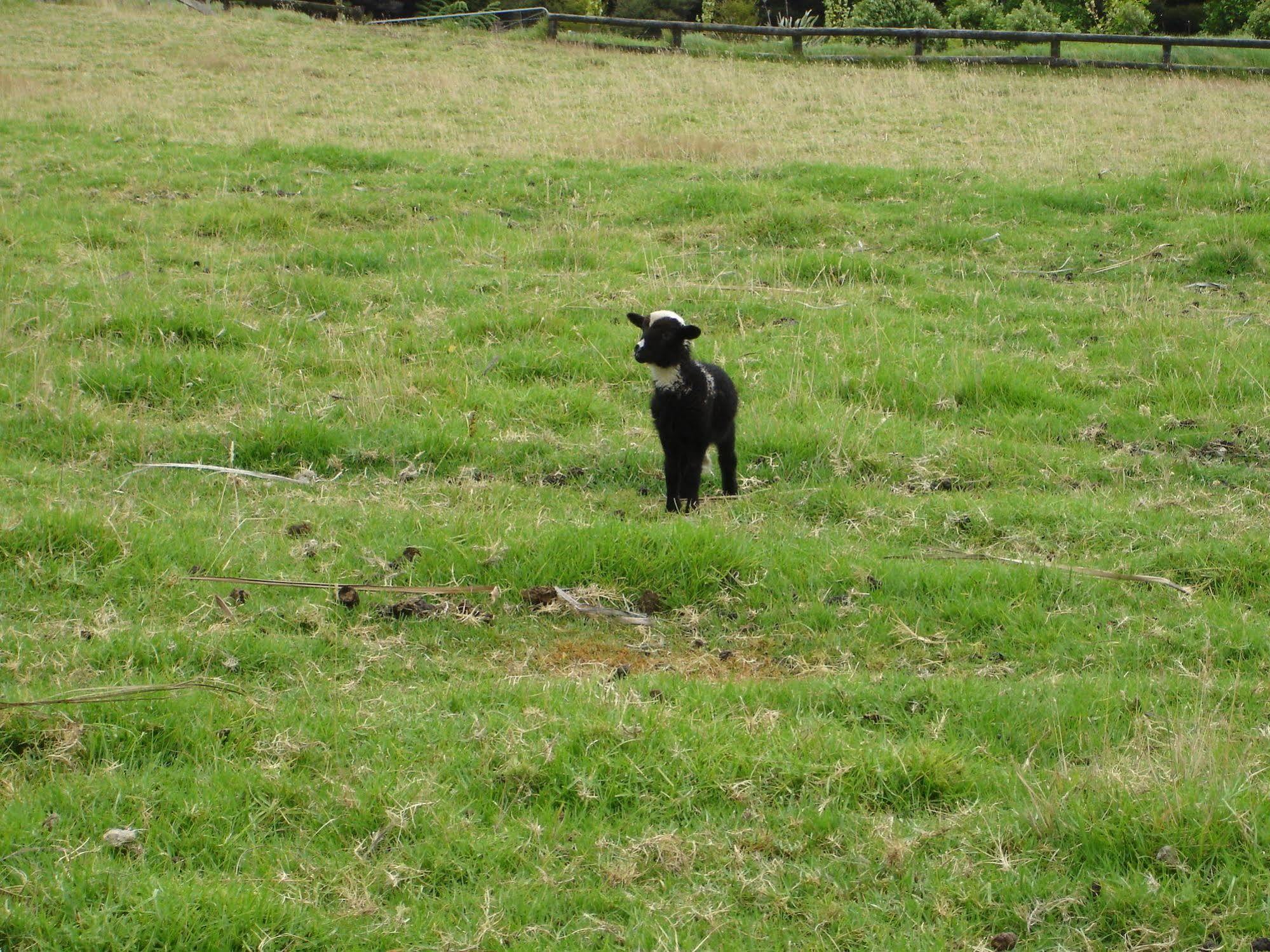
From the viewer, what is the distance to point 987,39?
33750mm

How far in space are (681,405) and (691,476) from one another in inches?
19.3

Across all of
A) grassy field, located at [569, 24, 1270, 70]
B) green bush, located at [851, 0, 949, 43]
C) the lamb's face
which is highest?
green bush, located at [851, 0, 949, 43]

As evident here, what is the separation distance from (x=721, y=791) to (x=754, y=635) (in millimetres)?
1677

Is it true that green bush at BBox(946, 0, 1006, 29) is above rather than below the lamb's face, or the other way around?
above

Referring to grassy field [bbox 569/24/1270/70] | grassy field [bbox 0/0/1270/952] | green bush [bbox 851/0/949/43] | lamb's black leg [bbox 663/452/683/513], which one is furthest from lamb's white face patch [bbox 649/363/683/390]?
green bush [bbox 851/0/949/43]

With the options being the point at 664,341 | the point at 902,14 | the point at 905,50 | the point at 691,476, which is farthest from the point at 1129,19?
the point at 691,476

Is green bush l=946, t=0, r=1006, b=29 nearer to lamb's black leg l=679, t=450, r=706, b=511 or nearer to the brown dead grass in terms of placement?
the brown dead grass

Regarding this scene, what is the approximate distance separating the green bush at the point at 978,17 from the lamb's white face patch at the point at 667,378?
1491 inches

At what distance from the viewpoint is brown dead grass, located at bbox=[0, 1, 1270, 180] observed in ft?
65.6

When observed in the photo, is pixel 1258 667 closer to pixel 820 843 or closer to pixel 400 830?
pixel 820 843

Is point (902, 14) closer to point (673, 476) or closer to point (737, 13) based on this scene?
point (737, 13)

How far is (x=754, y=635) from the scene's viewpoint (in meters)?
6.77

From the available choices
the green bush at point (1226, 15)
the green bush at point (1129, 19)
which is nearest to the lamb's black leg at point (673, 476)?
the green bush at point (1129, 19)

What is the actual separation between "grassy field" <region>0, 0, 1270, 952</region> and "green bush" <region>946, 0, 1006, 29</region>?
26506mm
